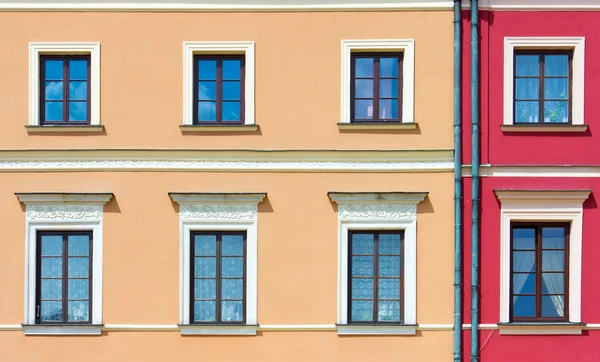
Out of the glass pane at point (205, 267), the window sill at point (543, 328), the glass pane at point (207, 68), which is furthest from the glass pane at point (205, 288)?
the window sill at point (543, 328)

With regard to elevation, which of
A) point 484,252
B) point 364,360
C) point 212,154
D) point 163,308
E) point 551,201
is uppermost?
point 212,154

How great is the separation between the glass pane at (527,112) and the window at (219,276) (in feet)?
17.0

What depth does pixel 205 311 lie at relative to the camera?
11695 millimetres

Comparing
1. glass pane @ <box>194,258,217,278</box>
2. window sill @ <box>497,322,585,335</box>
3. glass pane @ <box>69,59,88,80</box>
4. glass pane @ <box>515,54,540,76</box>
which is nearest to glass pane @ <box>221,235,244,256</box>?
glass pane @ <box>194,258,217,278</box>

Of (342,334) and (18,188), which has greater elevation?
(18,188)

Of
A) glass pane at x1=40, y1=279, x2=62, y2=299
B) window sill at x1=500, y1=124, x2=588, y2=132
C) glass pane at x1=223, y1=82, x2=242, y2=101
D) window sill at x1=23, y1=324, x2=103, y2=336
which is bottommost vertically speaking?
window sill at x1=23, y1=324, x2=103, y2=336

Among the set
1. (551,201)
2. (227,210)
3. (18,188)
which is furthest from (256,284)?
(551,201)

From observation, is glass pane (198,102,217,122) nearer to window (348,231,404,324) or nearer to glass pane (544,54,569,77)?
window (348,231,404,324)

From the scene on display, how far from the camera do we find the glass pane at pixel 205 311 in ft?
38.3

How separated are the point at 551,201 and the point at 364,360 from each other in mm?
4132

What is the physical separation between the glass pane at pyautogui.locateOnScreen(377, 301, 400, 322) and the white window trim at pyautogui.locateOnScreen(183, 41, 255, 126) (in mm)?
3851

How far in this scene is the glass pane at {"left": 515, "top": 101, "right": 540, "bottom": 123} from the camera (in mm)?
11773

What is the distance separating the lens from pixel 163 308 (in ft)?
38.1

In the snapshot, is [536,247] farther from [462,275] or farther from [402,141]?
[402,141]
